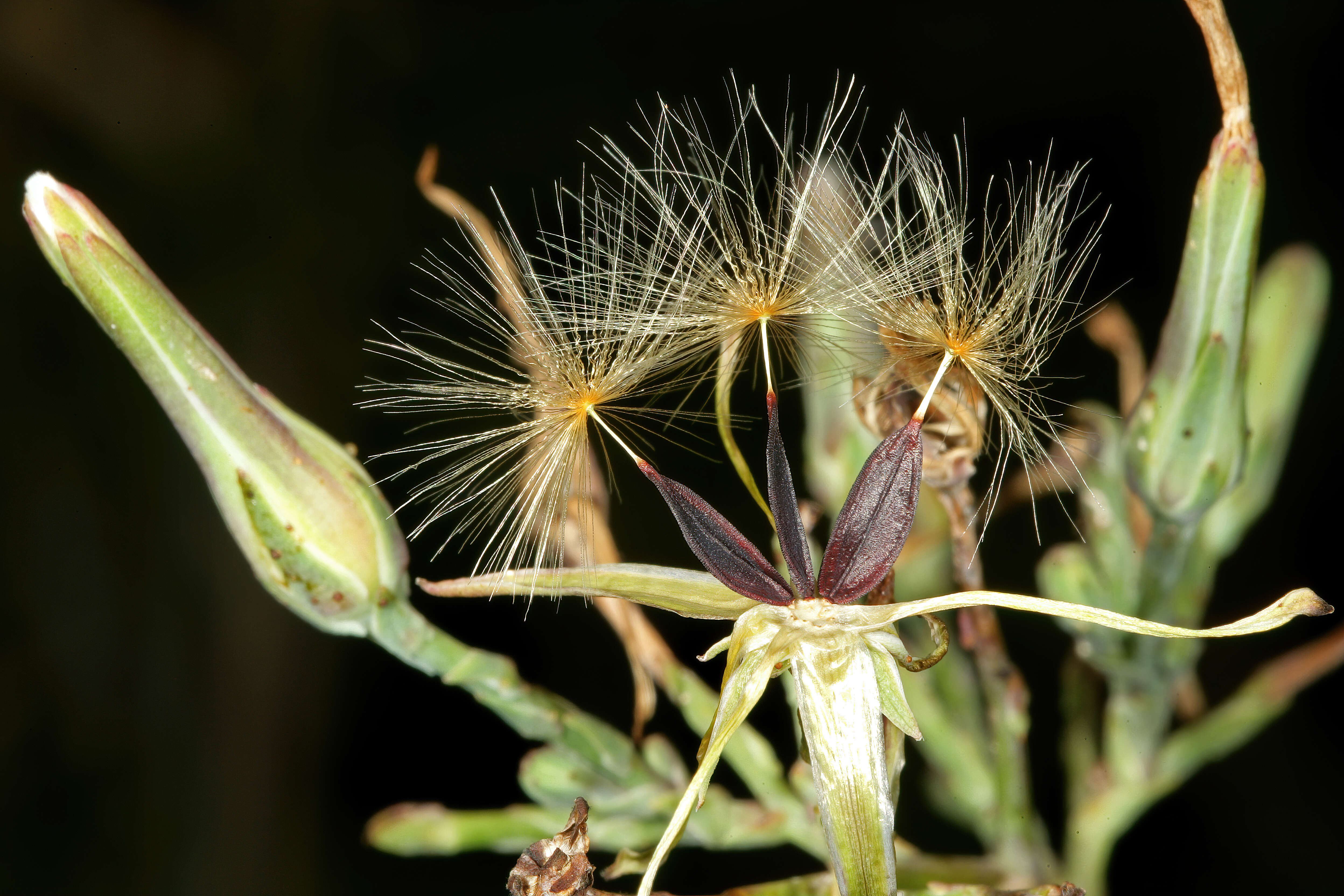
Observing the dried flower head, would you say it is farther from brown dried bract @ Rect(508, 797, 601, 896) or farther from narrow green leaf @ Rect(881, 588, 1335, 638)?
brown dried bract @ Rect(508, 797, 601, 896)

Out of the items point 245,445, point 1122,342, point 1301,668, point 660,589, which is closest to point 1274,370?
point 1122,342

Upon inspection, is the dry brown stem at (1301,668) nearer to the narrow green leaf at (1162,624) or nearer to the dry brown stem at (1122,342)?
the dry brown stem at (1122,342)

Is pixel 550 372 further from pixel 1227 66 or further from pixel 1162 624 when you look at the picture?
pixel 1227 66

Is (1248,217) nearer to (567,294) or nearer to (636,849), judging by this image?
(567,294)

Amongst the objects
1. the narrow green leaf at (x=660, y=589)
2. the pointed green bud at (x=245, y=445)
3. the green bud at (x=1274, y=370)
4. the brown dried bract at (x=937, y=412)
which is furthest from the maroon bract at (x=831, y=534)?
the green bud at (x=1274, y=370)

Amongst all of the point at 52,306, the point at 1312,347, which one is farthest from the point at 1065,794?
the point at 52,306

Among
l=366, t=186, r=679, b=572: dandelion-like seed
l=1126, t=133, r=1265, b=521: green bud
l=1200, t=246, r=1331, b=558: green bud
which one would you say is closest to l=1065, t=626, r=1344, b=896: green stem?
l=1200, t=246, r=1331, b=558: green bud
